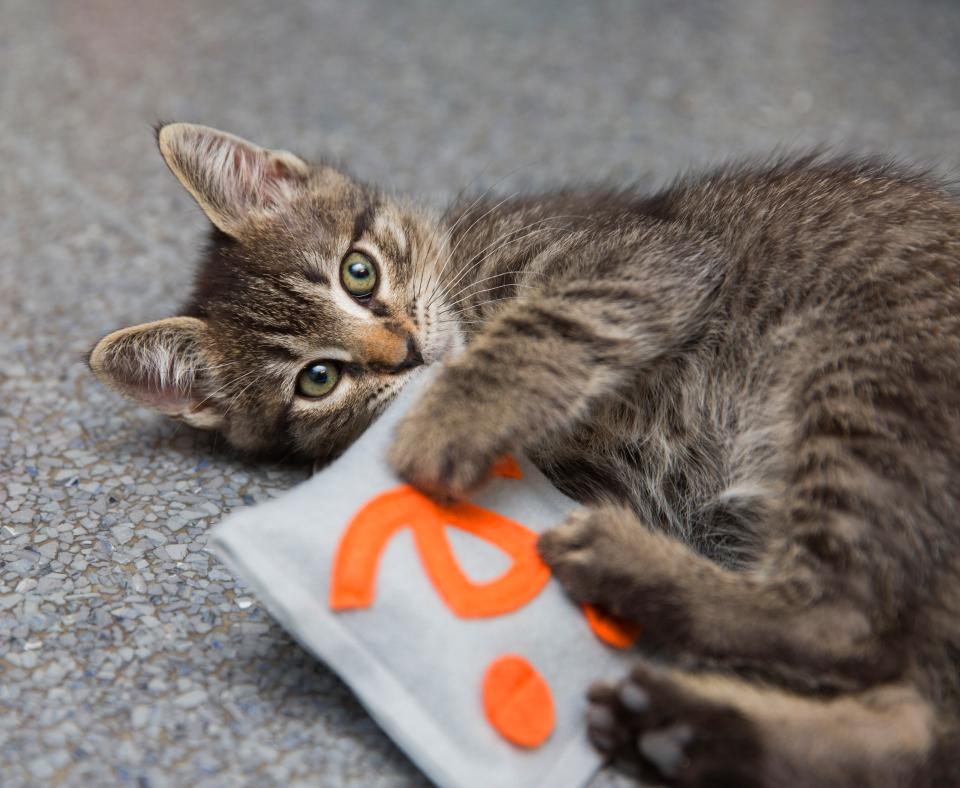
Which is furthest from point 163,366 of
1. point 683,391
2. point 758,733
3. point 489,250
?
point 758,733

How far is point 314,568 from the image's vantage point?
52.9 inches

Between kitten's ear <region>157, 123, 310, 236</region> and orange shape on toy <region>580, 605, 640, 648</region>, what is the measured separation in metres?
1.10

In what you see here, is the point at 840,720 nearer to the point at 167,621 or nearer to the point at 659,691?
the point at 659,691

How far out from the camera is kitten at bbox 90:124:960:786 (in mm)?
1357

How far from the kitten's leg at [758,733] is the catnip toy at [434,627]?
0.24 ft

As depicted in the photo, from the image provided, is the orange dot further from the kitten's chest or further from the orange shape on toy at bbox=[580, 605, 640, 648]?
the kitten's chest

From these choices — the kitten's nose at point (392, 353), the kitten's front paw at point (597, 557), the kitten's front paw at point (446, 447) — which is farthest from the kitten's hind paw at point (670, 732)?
the kitten's nose at point (392, 353)

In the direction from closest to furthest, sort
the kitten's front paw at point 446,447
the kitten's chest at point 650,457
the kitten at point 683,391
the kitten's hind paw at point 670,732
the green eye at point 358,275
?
the kitten's hind paw at point 670,732 < the kitten at point 683,391 < the kitten's front paw at point 446,447 < the kitten's chest at point 650,457 < the green eye at point 358,275

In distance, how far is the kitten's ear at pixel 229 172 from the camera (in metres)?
1.99

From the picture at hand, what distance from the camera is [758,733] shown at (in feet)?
4.19

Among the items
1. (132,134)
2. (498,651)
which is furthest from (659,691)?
(132,134)

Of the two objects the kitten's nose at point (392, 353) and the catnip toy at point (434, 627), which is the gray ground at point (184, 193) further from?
the kitten's nose at point (392, 353)

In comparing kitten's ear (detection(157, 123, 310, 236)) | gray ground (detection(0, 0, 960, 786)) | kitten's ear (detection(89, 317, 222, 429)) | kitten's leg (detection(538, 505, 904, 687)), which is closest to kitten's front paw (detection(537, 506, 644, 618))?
kitten's leg (detection(538, 505, 904, 687))

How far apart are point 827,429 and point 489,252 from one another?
833 millimetres
